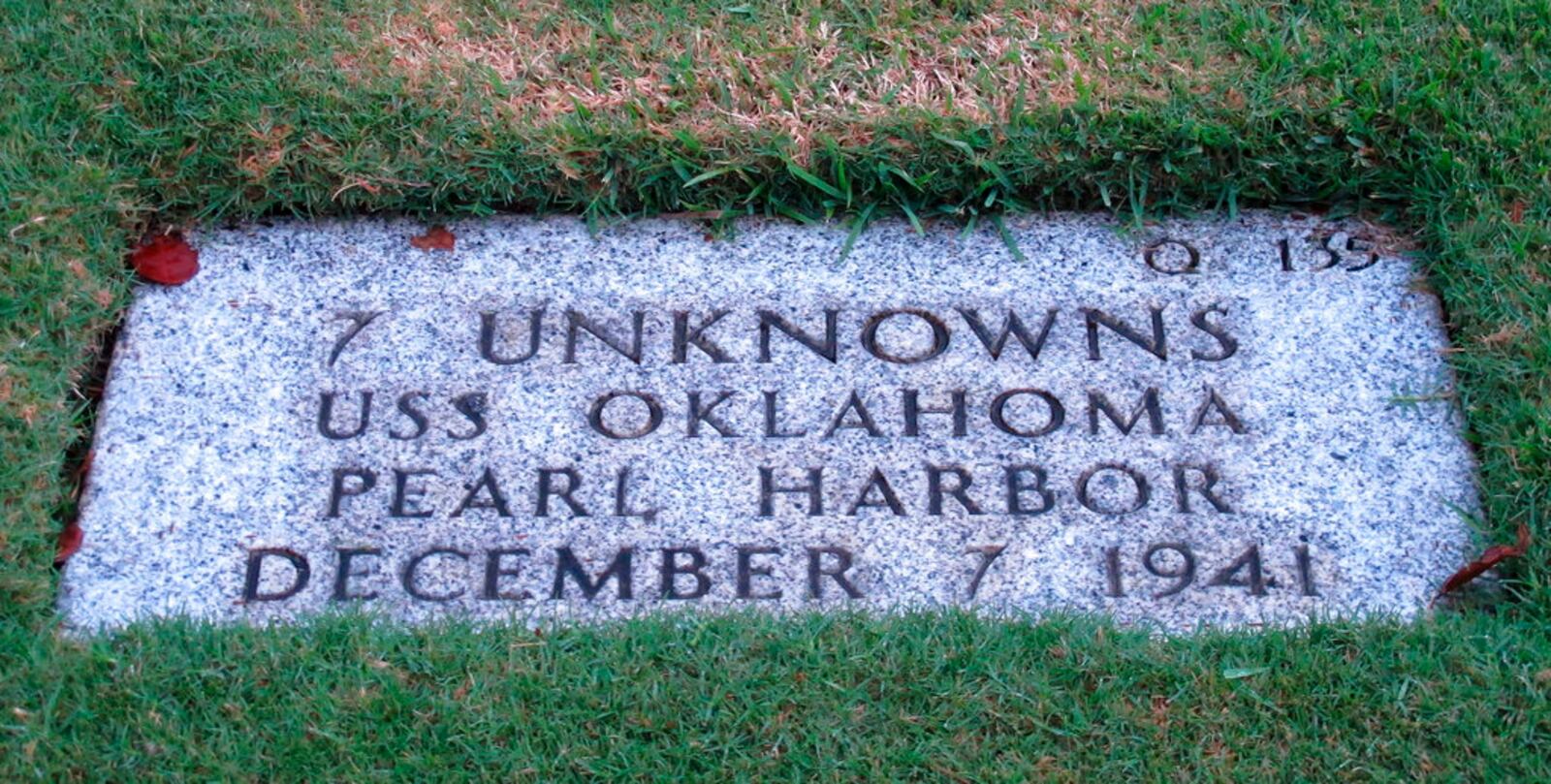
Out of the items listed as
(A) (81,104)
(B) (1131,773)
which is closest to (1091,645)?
(B) (1131,773)

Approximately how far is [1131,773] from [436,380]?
4.60ft

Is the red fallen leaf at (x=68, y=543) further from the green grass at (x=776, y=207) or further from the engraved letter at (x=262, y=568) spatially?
the engraved letter at (x=262, y=568)

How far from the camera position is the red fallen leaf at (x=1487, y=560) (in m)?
2.69

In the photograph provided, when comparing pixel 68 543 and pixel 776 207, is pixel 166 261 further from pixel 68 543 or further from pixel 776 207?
pixel 776 207

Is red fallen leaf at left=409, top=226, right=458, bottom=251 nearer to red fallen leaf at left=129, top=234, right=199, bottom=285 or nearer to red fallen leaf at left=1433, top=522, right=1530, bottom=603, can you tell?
red fallen leaf at left=129, top=234, right=199, bottom=285

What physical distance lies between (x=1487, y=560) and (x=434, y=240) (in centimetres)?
199

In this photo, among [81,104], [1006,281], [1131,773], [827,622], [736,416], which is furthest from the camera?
[81,104]

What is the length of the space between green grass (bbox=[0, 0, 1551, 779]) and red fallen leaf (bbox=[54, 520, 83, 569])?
0.10 ft

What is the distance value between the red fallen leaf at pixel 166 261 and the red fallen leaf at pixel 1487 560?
92.0 inches

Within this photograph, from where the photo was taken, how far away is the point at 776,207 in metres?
3.30

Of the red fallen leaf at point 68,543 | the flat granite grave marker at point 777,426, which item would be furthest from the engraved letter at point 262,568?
the red fallen leaf at point 68,543

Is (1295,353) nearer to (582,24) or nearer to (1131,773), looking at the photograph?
(1131,773)

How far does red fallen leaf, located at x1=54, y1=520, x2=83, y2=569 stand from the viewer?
2787 millimetres

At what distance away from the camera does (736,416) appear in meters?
2.97
